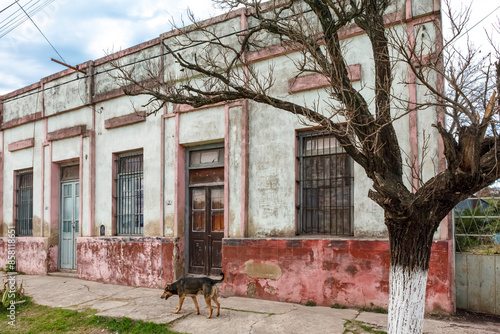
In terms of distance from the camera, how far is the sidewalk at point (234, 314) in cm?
610

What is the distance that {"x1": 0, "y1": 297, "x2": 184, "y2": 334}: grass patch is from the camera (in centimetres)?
673

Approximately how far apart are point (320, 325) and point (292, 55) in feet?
15.4

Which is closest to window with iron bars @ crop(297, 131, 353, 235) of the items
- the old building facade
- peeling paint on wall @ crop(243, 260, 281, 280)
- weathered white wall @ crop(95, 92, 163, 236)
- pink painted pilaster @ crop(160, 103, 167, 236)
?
the old building facade

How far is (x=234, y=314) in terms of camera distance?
275 inches

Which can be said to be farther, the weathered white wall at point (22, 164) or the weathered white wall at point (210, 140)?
the weathered white wall at point (22, 164)

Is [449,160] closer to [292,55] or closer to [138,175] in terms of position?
[292,55]

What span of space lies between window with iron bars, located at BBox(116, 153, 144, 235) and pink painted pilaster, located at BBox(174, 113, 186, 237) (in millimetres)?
1374

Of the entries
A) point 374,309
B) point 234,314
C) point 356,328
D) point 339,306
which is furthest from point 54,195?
point 356,328

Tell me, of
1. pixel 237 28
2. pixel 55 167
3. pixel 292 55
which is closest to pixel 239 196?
pixel 292 55

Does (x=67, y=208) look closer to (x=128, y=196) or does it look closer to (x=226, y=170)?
(x=128, y=196)

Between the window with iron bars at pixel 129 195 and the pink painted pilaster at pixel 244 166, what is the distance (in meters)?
3.16

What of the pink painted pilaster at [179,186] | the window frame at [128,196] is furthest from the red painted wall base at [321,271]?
the window frame at [128,196]

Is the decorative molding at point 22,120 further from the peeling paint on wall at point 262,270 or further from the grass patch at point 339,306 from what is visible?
the grass patch at point 339,306

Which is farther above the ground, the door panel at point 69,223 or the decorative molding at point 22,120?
the decorative molding at point 22,120
